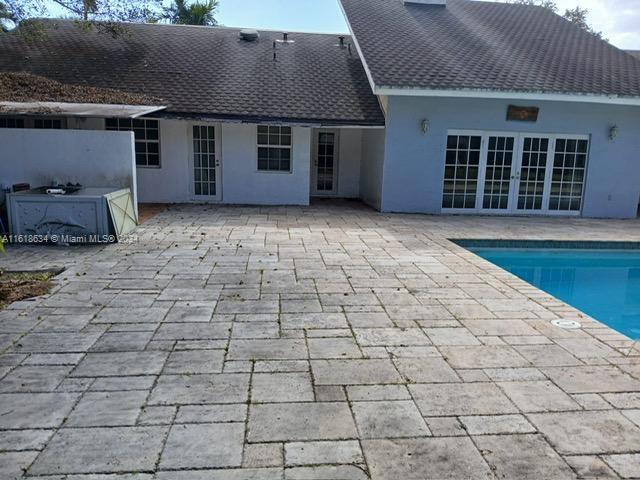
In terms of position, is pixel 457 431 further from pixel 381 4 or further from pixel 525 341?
pixel 381 4

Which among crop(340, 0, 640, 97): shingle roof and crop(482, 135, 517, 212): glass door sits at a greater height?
crop(340, 0, 640, 97): shingle roof

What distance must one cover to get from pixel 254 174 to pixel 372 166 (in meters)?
3.22

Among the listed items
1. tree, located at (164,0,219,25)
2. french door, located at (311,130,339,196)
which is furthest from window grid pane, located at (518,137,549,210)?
tree, located at (164,0,219,25)

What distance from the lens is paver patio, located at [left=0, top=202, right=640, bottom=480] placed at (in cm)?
252

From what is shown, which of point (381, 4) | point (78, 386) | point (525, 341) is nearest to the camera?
point (78, 386)

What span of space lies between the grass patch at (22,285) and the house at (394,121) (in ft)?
19.9

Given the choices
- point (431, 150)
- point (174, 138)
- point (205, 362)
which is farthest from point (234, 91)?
point (205, 362)

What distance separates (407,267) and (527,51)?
10.3 meters

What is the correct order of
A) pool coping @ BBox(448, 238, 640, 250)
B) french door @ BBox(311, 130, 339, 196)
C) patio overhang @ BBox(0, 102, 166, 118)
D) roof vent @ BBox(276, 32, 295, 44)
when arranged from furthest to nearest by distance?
roof vent @ BBox(276, 32, 295, 44) < french door @ BBox(311, 130, 339, 196) < pool coping @ BBox(448, 238, 640, 250) < patio overhang @ BBox(0, 102, 166, 118)

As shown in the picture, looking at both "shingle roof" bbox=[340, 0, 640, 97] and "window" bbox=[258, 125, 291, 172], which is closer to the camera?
"shingle roof" bbox=[340, 0, 640, 97]

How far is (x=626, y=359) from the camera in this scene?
382 cm

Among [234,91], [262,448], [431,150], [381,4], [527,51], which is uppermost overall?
[381,4]

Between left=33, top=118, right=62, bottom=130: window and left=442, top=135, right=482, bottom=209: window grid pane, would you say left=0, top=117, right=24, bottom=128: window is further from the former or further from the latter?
left=442, top=135, right=482, bottom=209: window grid pane

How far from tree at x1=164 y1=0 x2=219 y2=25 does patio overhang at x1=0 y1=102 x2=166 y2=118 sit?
534 inches
